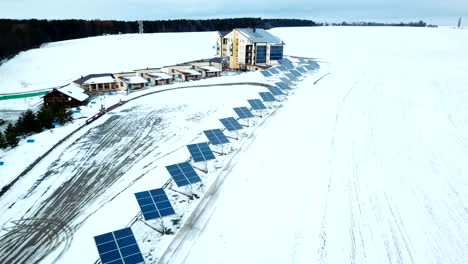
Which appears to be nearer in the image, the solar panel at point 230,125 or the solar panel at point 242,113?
the solar panel at point 230,125

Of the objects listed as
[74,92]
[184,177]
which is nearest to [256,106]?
[184,177]

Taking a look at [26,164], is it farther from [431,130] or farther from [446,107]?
[446,107]

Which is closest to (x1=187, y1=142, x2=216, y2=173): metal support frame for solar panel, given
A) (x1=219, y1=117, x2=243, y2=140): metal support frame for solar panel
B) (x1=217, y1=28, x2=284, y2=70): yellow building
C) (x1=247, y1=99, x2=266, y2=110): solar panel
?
(x1=219, y1=117, x2=243, y2=140): metal support frame for solar panel

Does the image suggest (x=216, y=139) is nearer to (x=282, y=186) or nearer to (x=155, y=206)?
(x=282, y=186)

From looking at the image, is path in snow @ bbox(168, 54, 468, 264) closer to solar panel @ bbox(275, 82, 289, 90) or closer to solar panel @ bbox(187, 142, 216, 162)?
solar panel @ bbox(187, 142, 216, 162)

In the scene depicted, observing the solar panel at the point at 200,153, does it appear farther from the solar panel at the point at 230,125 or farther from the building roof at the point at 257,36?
the building roof at the point at 257,36

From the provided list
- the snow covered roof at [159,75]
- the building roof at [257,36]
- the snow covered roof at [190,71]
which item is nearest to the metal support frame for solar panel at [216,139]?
the snow covered roof at [159,75]
